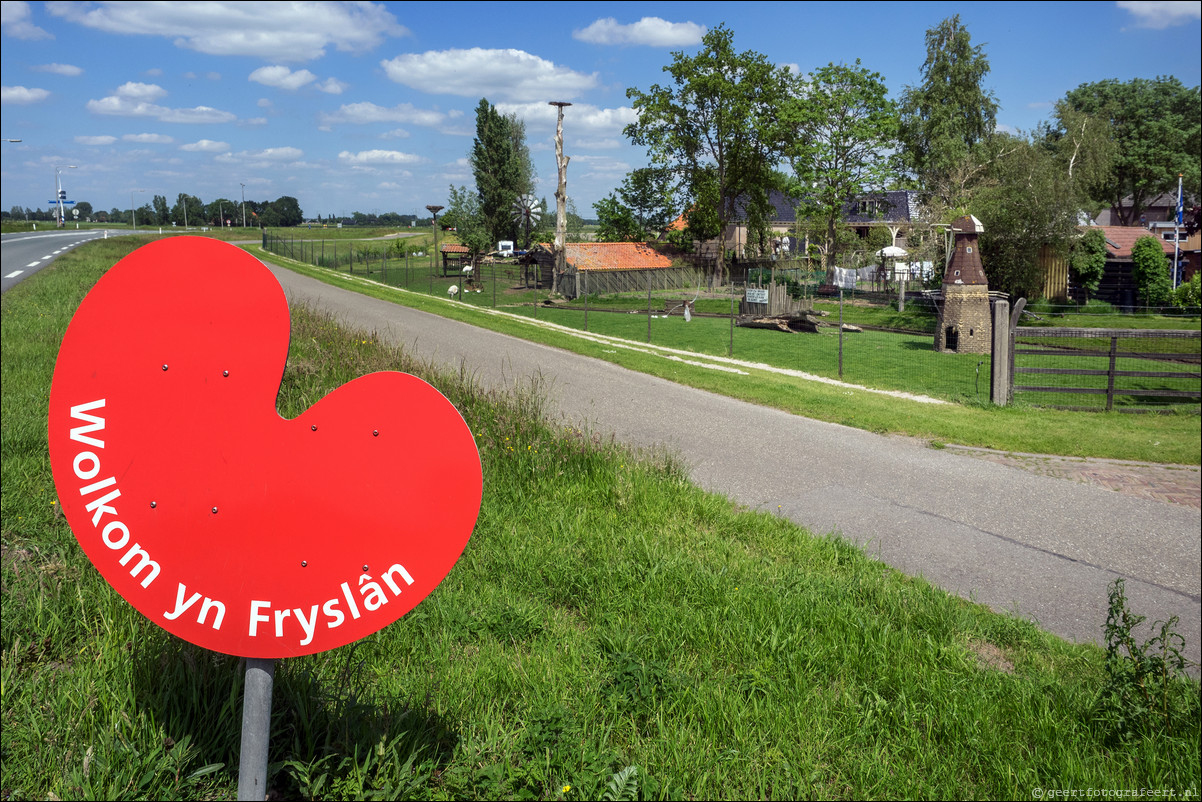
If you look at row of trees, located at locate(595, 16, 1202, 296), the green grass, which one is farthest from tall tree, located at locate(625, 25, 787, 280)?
the green grass

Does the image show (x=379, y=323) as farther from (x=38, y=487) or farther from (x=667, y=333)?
(x=38, y=487)

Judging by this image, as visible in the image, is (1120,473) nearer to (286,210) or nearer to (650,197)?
(650,197)

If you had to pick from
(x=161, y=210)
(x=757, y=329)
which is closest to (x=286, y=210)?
(x=161, y=210)

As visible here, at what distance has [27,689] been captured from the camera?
3.25 meters

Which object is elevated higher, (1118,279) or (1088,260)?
(1088,260)

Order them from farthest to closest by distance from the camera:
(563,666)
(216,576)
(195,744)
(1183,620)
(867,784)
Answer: (1183,620), (563,666), (867,784), (195,744), (216,576)

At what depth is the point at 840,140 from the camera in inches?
2168

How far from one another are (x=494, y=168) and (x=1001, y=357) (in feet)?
195

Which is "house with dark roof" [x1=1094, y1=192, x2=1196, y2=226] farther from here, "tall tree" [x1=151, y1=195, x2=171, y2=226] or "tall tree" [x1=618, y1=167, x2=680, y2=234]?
"tall tree" [x1=151, y1=195, x2=171, y2=226]

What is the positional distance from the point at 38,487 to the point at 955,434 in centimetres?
1043

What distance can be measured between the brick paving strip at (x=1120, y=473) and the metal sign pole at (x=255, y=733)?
30.1 ft

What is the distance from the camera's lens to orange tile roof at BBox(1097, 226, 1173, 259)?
4559cm

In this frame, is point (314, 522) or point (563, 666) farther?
point (563, 666)

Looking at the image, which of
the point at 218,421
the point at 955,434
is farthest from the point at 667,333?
the point at 218,421
